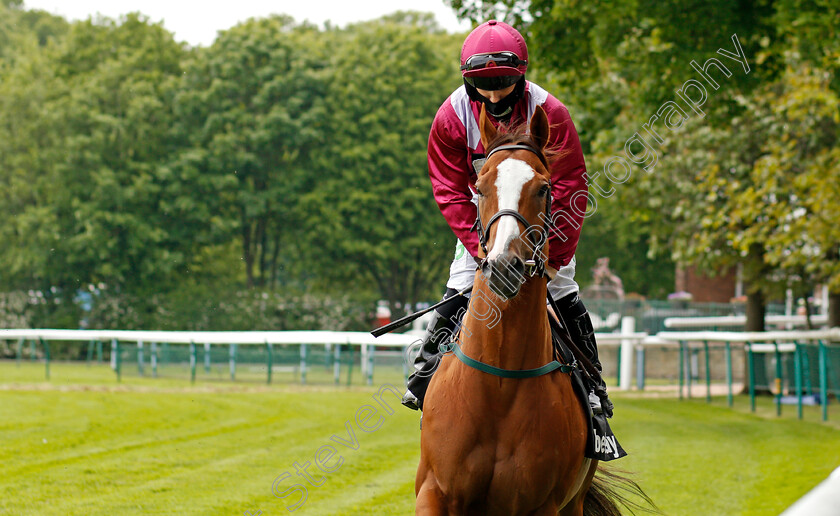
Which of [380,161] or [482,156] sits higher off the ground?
[380,161]

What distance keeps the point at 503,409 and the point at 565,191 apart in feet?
3.58

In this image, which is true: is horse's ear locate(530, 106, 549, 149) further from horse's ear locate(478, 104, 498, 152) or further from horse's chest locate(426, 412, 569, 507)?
horse's chest locate(426, 412, 569, 507)

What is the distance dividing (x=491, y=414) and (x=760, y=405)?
1578 centimetres

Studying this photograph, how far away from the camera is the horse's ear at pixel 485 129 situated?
4.02 meters

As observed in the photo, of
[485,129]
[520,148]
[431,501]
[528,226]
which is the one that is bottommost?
[431,501]

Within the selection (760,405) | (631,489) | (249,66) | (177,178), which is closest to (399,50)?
(249,66)

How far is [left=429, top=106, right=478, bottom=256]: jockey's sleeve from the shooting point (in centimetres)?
446

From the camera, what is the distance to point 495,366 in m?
3.92

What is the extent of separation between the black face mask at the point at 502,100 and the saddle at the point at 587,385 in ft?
3.44

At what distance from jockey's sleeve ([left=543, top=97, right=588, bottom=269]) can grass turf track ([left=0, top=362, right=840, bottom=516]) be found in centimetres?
389

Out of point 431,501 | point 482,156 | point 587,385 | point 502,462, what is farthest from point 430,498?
point 482,156

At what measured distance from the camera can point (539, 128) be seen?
159 inches

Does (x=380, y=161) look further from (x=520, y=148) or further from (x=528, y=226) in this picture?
(x=528, y=226)

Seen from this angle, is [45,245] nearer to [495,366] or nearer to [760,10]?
[760,10]
